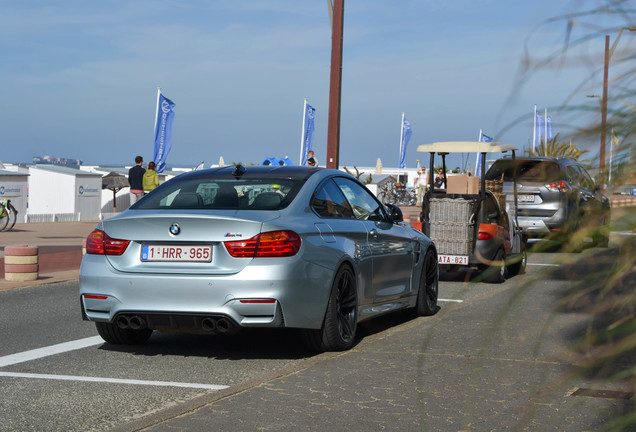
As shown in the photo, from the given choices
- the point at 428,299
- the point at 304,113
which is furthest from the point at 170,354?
the point at 304,113

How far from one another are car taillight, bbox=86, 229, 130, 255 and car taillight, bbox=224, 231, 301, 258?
0.88m

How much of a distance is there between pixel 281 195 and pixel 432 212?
650 centimetres

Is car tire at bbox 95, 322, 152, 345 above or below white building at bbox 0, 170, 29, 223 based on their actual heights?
below

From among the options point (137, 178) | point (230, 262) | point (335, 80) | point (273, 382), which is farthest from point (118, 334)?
point (137, 178)

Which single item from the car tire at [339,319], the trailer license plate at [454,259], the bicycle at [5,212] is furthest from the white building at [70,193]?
the car tire at [339,319]

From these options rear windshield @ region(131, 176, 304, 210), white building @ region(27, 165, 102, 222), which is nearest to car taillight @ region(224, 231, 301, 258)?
rear windshield @ region(131, 176, 304, 210)

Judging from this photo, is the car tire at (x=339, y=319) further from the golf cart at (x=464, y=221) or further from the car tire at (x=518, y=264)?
the golf cart at (x=464, y=221)

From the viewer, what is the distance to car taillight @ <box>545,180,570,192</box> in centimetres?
214

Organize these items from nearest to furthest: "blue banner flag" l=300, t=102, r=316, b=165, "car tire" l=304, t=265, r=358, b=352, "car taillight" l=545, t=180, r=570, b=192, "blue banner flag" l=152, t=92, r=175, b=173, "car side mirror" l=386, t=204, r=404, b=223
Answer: "car taillight" l=545, t=180, r=570, b=192 → "car tire" l=304, t=265, r=358, b=352 → "car side mirror" l=386, t=204, r=404, b=223 → "blue banner flag" l=152, t=92, r=175, b=173 → "blue banner flag" l=300, t=102, r=316, b=165

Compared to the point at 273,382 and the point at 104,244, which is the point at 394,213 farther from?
the point at 273,382

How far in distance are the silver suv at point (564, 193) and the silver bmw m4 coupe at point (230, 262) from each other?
4.45 meters

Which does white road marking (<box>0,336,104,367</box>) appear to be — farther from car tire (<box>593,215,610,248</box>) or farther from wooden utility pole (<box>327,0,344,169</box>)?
wooden utility pole (<box>327,0,344,169</box>)

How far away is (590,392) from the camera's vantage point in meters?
1.96

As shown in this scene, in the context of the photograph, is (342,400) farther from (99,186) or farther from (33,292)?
(99,186)
